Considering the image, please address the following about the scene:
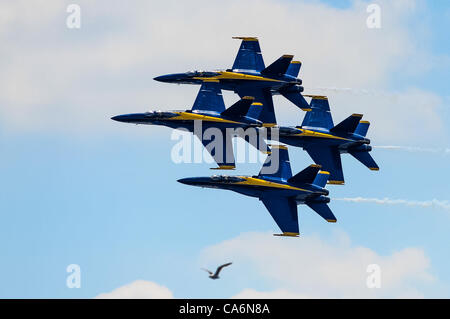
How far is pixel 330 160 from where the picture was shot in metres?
130

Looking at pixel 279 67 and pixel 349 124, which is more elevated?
pixel 279 67

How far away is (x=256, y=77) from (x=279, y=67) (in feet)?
8.18

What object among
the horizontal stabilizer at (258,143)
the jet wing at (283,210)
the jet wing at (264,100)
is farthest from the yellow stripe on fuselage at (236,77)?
the jet wing at (283,210)

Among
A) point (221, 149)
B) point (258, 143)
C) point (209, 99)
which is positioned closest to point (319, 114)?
point (258, 143)

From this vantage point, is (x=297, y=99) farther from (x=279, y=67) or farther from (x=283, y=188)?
(x=283, y=188)

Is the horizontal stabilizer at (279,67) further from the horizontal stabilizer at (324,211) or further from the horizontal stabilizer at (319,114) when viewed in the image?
the horizontal stabilizer at (324,211)

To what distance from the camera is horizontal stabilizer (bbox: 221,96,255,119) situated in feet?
405

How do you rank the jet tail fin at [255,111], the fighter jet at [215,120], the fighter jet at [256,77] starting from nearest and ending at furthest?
the fighter jet at [215,120], the jet tail fin at [255,111], the fighter jet at [256,77]

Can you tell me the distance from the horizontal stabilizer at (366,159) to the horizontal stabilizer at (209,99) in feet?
47.2

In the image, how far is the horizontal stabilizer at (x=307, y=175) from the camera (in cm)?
Result: 12300
